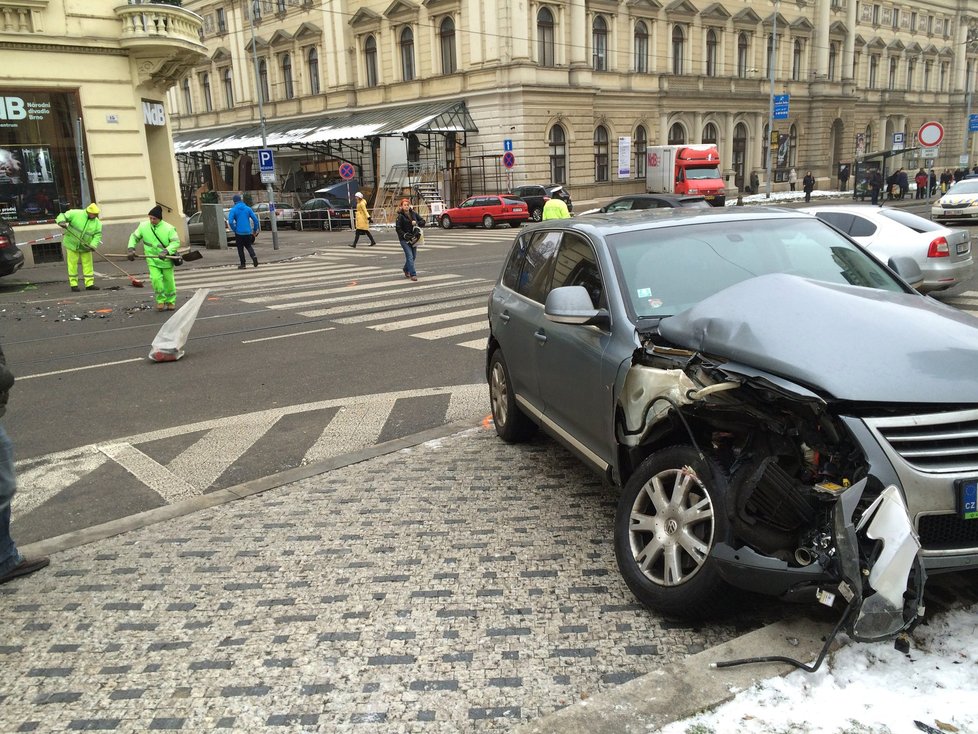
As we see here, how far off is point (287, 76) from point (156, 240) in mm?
45484

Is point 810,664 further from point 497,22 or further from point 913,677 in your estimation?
point 497,22

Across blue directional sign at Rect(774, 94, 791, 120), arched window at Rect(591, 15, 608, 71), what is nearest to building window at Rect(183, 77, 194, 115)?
arched window at Rect(591, 15, 608, 71)

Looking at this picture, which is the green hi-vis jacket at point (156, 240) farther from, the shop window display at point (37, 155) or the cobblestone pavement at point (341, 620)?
the shop window display at point (37, 155)

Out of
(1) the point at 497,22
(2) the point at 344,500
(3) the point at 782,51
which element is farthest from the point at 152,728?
(3) the point at 782,51

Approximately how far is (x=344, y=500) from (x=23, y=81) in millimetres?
20848

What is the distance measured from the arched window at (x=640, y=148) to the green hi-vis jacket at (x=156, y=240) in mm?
38091

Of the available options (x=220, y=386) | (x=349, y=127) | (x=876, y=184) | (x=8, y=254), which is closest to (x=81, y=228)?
(x=8, y=254)

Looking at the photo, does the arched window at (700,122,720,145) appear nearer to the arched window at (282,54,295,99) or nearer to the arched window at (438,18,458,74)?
the arched window at (438,18,458,74)

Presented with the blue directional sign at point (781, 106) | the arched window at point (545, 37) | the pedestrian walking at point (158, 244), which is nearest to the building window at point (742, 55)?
the blue directional sign at point (781, 106)

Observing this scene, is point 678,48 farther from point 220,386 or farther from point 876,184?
point 220,386

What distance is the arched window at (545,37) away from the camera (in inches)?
1615

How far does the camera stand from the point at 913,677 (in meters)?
2.77

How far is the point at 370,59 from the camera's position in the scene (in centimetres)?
4800

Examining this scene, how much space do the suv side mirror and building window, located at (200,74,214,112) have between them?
6460 cm
